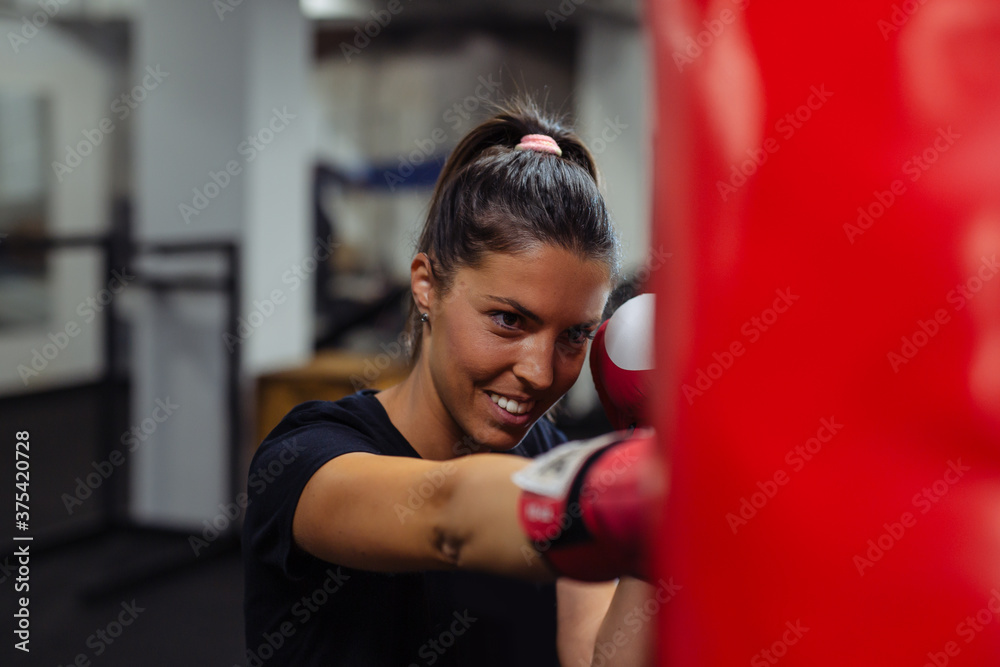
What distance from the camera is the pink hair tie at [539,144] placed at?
3.46ft

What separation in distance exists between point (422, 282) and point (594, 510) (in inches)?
23.3

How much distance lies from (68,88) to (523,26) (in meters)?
3.87

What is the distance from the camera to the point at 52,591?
2.99 meters

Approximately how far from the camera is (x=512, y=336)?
0.93 metres

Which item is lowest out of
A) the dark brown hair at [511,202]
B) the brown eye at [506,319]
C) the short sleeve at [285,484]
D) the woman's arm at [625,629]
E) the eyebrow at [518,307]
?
the woman's arm at [625,629]

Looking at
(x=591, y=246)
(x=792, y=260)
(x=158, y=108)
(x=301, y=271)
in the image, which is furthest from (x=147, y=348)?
(x=792, y=260)

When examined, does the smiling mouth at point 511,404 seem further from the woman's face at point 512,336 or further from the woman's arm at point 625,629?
the woman's arm at point 625,629

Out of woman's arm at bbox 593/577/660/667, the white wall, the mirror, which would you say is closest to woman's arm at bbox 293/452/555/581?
woman's arm at bbox 593/577/660/667

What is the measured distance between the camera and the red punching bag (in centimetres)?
41

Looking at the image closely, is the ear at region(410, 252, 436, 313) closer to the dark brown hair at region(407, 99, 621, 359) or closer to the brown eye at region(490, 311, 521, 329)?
the dark brown hair at region(407, 99, 621, 359)

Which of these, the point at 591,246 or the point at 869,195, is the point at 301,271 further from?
the point at 869,195

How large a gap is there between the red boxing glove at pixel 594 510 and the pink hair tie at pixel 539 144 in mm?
582

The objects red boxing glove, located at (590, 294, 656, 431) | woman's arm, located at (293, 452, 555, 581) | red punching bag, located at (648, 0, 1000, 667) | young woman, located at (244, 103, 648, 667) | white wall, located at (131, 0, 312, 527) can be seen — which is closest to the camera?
red punching bag, located at (648, 0, 1000, 667)

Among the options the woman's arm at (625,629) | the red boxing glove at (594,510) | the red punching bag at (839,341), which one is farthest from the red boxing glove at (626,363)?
the red punching bag at (839,341)
